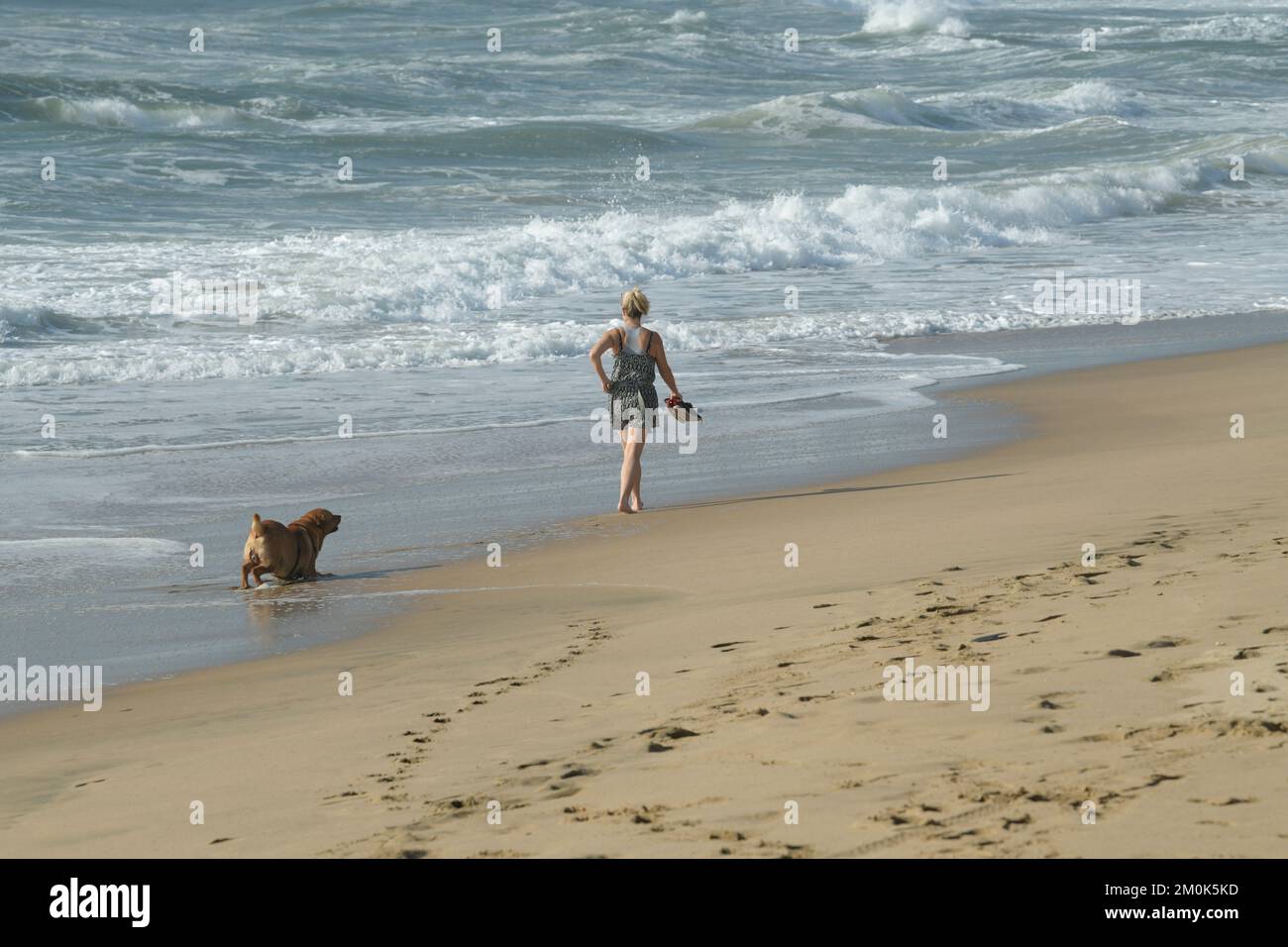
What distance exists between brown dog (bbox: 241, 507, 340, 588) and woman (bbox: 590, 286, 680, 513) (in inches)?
78.1

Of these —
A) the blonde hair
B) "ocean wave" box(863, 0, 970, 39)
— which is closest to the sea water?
the blonde hair

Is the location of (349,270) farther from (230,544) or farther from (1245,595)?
(1245,595)

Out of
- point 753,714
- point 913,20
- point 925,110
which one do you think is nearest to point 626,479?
point 753,714

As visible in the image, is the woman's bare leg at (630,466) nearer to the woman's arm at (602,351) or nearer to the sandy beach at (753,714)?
the woman's arm at (602,351)

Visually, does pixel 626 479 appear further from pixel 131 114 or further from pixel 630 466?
pixel 131 114

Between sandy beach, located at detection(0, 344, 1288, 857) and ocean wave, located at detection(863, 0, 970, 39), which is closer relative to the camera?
sandy beach, located at detection(0, 344, 1288, 857)

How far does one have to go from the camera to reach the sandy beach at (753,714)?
347 cm

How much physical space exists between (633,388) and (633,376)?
0.07m

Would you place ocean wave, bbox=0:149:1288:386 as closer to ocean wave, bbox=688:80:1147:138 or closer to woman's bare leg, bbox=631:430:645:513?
woman's bare leg, bbox=631:430:645:513

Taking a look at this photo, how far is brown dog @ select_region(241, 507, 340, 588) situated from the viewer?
270 inches

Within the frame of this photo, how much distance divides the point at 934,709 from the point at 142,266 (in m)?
15.1

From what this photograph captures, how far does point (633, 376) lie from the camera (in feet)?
28.5

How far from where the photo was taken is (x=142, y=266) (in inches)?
687
